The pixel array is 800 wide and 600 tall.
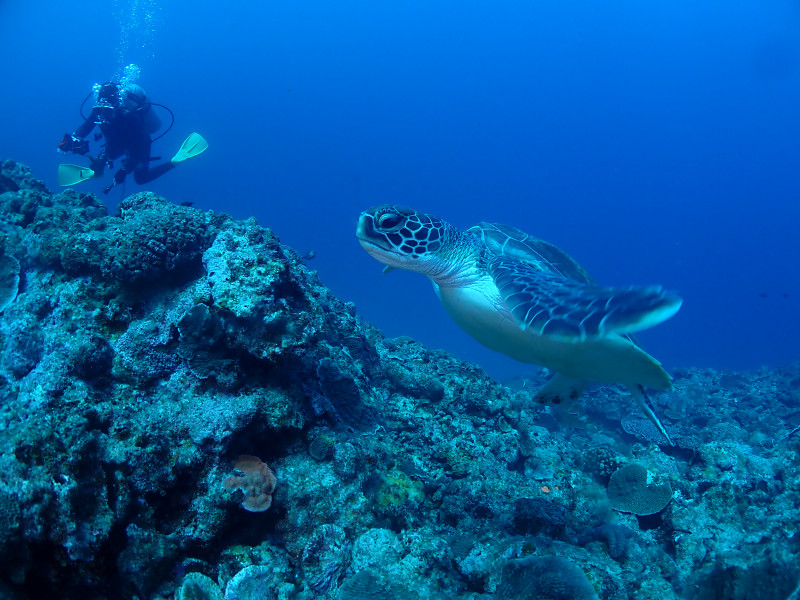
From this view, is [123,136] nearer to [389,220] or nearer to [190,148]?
[190,148]

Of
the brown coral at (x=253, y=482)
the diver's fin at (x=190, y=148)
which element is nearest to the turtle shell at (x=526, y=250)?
the brown coral at (x=253, y=482)

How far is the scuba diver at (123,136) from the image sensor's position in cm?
815

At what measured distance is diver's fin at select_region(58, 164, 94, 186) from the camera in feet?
24.0

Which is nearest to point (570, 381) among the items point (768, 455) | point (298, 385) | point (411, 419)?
point (411, 419)

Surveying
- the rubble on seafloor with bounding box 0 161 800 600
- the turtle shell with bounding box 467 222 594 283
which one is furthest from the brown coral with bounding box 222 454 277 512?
the turtle shell with bounding box 467 222 594 283

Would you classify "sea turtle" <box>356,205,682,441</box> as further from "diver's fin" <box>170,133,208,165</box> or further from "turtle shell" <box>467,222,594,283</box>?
"diver's fin" <box>170,133,208,165</box>

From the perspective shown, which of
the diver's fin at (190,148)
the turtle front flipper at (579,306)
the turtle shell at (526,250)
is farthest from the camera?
the diver's fin at (190,148)

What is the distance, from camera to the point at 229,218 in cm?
465

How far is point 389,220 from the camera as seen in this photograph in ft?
13.7

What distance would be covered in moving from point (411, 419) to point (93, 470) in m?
3.34

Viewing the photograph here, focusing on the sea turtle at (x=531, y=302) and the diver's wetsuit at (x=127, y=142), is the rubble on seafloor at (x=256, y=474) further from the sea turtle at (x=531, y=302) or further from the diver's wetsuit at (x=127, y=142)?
the diver's wetsuit at (x=127, y=142)

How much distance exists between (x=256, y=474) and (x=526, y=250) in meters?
4.13

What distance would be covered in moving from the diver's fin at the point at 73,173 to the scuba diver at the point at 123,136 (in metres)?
0.22

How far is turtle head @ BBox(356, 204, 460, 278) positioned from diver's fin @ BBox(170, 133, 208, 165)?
5.53 m
